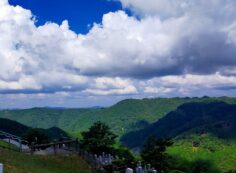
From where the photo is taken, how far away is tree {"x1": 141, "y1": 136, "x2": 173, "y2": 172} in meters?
49.3

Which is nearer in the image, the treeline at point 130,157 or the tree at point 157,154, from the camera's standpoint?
the treeline at point 130,157

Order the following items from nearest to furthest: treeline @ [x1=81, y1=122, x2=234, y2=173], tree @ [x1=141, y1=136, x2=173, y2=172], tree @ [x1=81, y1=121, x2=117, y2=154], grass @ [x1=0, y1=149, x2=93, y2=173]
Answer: grass @ [x1=0, y1=149, x2=93, y2=173] → treeline @ [x1=81, y1=122, x2=234, y2=173] → tree @ [x1=141, y1=136, x2=173, y2=172] → tree @ [x1=81, y1=121, x2=117, y2=154]

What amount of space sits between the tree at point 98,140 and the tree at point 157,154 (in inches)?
278

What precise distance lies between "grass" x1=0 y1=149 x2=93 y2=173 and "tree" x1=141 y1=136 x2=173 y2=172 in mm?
10671

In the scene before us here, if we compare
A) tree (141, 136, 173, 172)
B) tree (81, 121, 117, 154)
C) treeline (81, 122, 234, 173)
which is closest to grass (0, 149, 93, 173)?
treeline (81, 122, 234, 173)

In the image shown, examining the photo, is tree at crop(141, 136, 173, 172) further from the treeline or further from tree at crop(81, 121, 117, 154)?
tree at crop(81, 121, 117, 154)

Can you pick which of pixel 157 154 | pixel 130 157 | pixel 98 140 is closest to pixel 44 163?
pixel 157 154

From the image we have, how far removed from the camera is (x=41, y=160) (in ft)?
126

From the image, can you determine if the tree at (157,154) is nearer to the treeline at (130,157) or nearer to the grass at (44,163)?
the treeline at (130,157)

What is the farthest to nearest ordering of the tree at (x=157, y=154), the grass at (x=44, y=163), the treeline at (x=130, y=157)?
the tree at (x=157, y=154) < the treeline at (x=130, y=157) < the grass at (x=44, y=163)

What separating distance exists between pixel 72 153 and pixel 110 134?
1609 centimetres

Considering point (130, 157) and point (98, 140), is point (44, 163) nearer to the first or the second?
point (98, 140)

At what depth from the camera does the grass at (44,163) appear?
101 ft

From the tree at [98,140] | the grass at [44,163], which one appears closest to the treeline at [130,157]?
the tree at [98,140]
